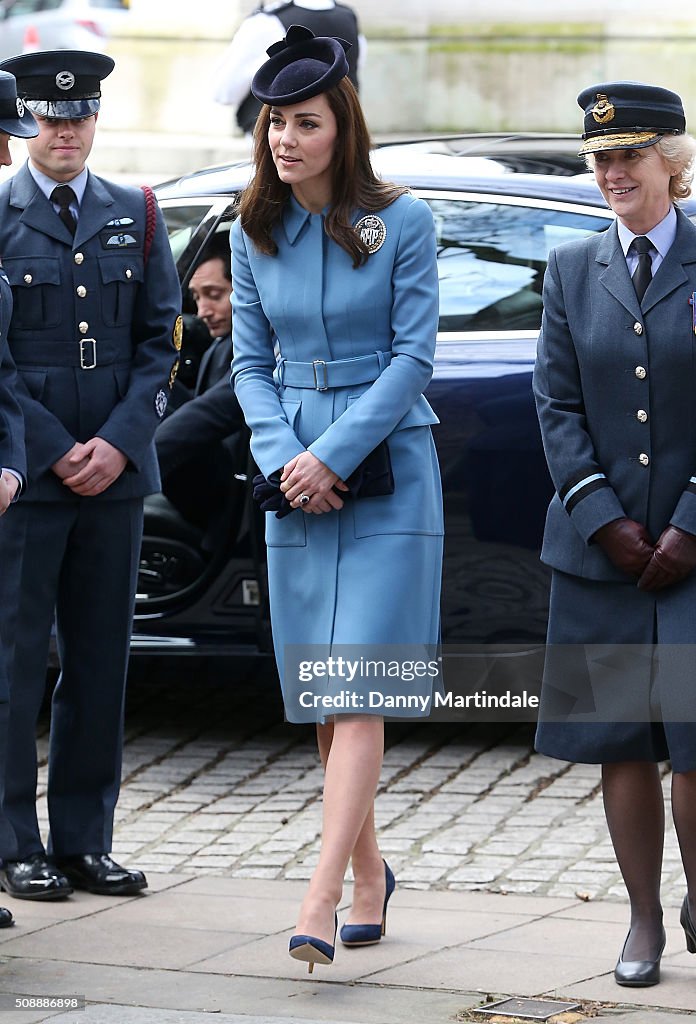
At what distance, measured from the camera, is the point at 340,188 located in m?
4.48

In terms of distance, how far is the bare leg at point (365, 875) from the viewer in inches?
179

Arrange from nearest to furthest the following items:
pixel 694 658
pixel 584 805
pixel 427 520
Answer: pixel 694 658 → pixel 427 520 → pixel 584 805

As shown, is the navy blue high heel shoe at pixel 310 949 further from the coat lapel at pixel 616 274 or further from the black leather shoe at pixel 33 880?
the coat lapel at pixel 616 274

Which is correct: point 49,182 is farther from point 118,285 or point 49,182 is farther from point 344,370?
point 344,370

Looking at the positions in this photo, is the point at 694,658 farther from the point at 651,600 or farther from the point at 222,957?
the point at 222,957

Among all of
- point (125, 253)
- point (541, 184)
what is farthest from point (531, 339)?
point (125, 253)

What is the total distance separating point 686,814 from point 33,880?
1.69 metres

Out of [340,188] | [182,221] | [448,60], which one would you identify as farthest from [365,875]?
[448,60]

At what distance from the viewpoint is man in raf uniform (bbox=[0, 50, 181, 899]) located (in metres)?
4.96

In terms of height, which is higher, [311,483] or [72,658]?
[311,483]

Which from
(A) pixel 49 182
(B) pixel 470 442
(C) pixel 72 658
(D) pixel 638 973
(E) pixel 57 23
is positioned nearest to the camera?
(D) pixel 638 973

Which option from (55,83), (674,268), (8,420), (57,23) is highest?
(57,23)

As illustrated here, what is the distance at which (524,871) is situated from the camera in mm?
5203

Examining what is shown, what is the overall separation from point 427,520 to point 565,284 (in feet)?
1.98
